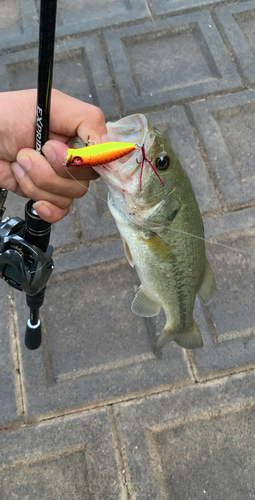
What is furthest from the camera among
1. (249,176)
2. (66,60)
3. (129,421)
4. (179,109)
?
(66,60)

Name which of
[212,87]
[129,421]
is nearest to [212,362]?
[129,421]

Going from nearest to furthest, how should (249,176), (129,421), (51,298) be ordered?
(129,421), (51,298), (249,176)

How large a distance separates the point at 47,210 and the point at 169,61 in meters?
3.10

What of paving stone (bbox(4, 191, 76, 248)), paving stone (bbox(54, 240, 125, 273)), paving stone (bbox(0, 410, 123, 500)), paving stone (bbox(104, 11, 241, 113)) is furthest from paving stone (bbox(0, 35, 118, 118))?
paving stone (bbox(0, 410, 123, 500))

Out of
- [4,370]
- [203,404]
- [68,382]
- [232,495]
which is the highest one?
[4,370]

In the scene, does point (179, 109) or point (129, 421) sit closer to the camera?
point (129, 421)

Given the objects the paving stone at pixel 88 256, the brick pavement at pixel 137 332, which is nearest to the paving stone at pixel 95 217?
the brick pavement at pixel 137 332

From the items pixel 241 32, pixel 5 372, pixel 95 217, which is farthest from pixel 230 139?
pixel 5 372

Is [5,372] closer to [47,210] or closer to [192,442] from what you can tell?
[192,442]

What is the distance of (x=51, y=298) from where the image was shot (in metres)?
3.24

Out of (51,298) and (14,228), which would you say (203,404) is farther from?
(14,228)

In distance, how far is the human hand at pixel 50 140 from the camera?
174cm

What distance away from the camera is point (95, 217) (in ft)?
11.3

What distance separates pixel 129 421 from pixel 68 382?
54 centimetres
